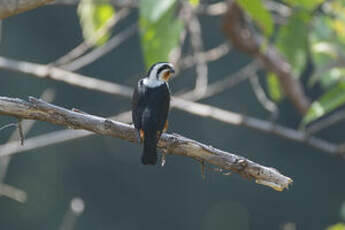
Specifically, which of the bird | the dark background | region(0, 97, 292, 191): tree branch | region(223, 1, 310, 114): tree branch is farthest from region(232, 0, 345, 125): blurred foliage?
the dark background

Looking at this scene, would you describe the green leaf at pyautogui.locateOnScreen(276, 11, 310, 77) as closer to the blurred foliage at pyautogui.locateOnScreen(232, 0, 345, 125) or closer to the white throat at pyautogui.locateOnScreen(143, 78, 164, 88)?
the blurred foliage at pyautogui.locateOnScreen(232, 0, 345, 125)

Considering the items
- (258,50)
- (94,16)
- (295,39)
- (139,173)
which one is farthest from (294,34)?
(139,173)

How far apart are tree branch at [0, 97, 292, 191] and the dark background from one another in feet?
32.2

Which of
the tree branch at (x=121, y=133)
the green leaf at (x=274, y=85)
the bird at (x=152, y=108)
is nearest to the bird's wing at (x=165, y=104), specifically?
the bird at (x=152, y=108)

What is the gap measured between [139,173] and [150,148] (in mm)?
10573

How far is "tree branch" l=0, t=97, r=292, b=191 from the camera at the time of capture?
311 cm

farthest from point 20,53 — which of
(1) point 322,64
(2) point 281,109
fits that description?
(1) point 322,64

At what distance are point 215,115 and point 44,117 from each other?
1934 millimetres

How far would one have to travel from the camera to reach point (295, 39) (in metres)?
4.60

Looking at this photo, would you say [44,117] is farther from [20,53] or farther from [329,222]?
[329,222]

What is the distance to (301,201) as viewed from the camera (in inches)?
572

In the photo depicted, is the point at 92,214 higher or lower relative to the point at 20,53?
lower

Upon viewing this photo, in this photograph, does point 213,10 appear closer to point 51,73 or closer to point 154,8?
point 51,73

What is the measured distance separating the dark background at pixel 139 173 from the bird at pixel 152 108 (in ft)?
29.1
